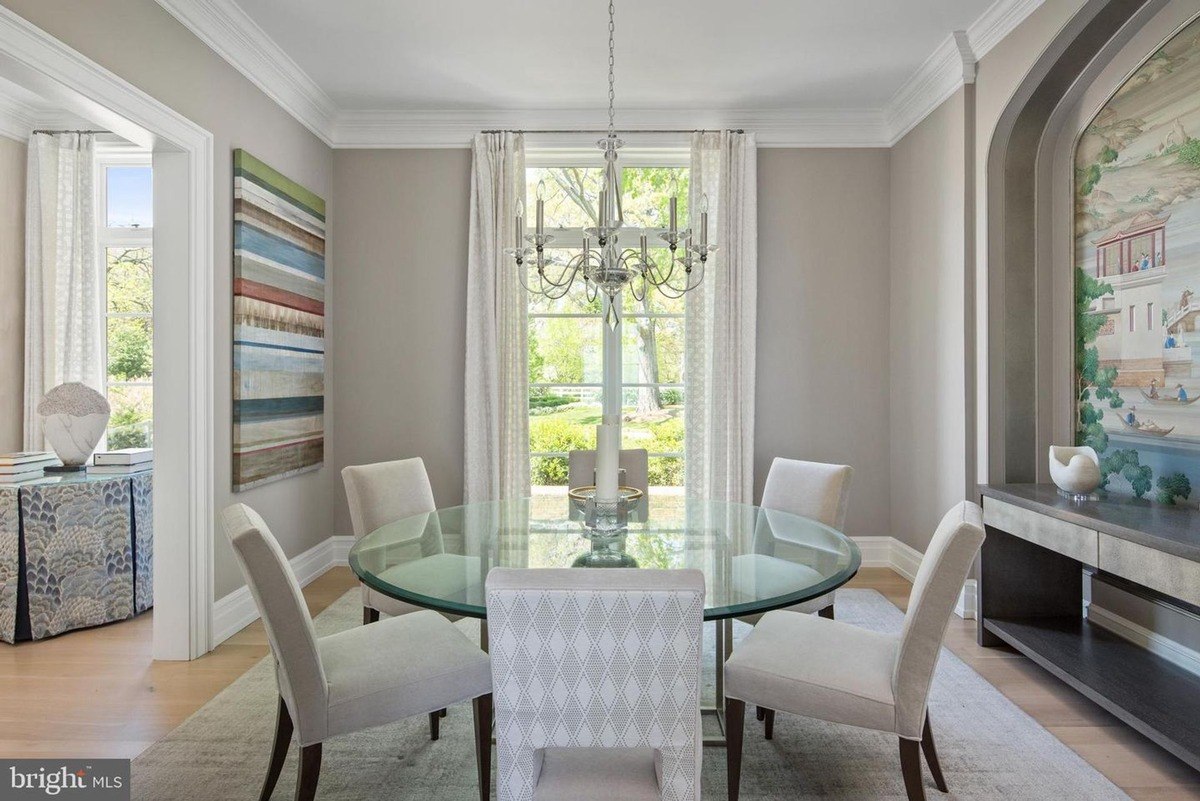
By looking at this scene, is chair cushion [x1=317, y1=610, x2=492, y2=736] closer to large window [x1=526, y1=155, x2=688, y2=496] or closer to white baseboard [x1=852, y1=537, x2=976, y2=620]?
large window [x1=526, y1=155, x2=688, y2=496]

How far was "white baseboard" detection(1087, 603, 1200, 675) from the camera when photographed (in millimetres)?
2588

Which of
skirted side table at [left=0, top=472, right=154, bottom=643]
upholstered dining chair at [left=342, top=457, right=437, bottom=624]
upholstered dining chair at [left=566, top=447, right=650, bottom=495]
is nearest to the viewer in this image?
upholstered dining chair at [left=342, top=457, right=437, bottom=624]

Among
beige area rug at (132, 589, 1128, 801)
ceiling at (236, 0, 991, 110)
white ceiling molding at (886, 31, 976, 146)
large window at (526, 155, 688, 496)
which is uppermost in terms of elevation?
ceiling at (236, 0, 991, 110)

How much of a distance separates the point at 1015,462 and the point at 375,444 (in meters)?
3.70

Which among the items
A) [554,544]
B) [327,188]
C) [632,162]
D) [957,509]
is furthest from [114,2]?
[957,509]

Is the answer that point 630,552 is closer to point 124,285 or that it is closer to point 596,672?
point 596,672

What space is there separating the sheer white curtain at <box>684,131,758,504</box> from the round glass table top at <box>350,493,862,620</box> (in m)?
1.66

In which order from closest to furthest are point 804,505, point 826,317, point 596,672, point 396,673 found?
point 596,672, point 396,673, point 804,505, point 826,317

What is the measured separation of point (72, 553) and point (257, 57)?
2593 millimetres

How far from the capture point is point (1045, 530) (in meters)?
2.71

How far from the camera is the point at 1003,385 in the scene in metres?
3.38

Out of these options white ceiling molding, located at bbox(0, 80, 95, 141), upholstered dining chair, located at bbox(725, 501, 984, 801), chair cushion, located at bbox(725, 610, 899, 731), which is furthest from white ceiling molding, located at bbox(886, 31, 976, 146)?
white ceiling molding, located at bbox(0, 80, 95, 141)

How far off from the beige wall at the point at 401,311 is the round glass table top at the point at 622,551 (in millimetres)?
1905

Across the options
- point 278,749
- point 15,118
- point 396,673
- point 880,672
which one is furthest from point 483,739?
point 15,118
